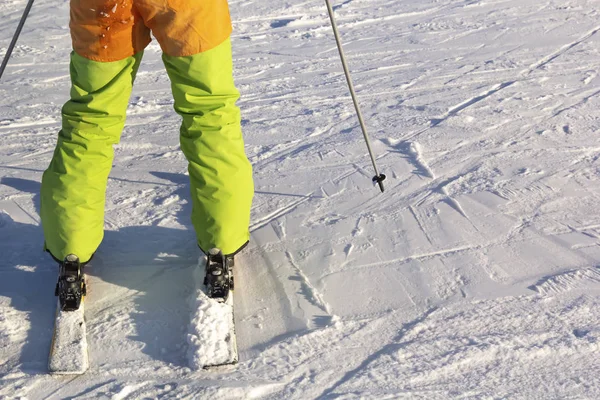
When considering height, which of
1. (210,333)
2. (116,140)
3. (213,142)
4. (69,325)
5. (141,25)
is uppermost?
(141,25)

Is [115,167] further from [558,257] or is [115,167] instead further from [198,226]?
[558,257]

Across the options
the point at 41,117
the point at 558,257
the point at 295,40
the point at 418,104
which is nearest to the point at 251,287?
the point at 558,257

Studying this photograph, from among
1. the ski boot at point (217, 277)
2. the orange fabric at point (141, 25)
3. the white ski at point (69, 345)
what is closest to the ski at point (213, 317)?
the ski boot at point (217, 277)

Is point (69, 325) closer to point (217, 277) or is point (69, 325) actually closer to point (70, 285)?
point (70, 285)

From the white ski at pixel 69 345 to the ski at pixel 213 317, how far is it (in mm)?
339

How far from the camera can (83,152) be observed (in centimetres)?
244

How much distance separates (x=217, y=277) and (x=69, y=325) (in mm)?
510

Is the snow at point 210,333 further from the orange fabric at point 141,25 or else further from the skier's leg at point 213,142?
the orange fabric at point 141,25

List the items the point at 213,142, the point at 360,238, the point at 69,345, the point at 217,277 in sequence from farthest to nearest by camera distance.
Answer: the point at 360,238 → the point at 217,277 → the point at 213,142 → the point at 69,345

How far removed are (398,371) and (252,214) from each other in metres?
1.21

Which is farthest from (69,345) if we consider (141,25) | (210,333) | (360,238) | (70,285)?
(360,238)

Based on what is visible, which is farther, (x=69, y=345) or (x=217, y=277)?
(x=217, y=277)

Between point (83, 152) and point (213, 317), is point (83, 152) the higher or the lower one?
the higher one

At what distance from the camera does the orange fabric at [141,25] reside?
7.35 ft
